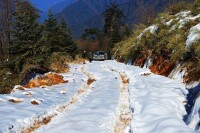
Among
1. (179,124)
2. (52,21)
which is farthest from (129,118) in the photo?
(52,21)

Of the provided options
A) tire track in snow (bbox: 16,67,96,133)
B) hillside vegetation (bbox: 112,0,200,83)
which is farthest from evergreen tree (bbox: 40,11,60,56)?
tire track in snow (bbox: 16,67,96,133)

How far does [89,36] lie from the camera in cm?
8662

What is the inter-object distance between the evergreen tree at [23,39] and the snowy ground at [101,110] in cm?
646

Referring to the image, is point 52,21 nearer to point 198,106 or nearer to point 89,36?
point 198,106

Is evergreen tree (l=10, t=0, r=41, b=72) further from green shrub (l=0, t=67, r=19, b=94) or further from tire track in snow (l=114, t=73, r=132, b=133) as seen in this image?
tire track in snow (l=114, t=73, r=132, b=133)

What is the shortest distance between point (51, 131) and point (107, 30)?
7362 cm

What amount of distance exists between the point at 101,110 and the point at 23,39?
11110 mm

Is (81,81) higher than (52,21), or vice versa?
(52,21)

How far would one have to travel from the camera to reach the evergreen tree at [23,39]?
1950 cm

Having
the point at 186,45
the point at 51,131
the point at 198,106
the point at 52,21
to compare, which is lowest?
the point at 51,131

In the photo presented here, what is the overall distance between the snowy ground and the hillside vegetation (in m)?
1.04

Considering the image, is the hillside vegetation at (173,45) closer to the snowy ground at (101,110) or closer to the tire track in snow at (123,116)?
the snowy ground at (101,110)

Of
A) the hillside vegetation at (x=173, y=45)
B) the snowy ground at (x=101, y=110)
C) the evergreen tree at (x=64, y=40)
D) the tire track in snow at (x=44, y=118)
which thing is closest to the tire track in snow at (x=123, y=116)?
the snowy ground at (x=101, y=110)

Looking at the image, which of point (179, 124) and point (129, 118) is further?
point (129, 118)
